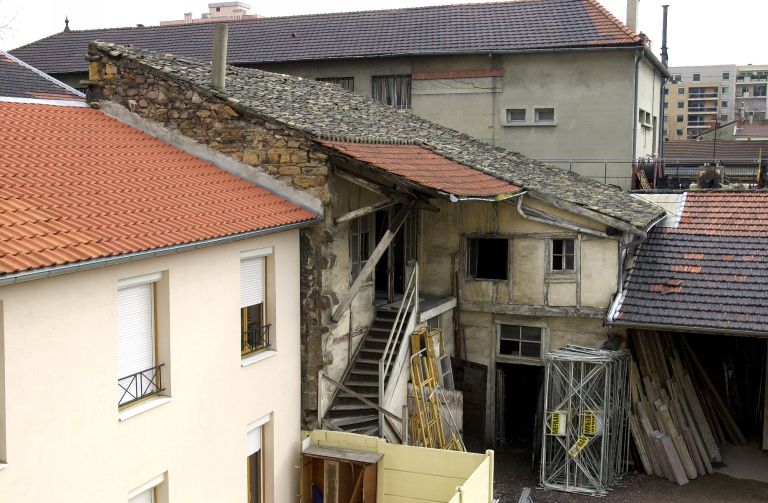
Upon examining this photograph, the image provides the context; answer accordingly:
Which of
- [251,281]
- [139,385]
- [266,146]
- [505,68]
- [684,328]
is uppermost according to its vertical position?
[505,68]

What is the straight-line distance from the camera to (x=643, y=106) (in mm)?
28109

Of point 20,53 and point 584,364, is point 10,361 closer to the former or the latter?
point 584,364

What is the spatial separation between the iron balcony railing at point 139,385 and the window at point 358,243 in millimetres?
5067

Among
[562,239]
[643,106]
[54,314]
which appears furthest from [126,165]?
[643,106]

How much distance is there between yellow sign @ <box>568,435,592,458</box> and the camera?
16391 millimetres

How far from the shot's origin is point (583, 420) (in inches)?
649

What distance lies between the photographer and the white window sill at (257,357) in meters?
12.2

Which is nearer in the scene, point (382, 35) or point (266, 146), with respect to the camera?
point (266, 146)

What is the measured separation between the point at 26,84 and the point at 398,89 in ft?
39.8

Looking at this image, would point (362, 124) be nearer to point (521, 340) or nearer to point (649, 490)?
point (521, 340)

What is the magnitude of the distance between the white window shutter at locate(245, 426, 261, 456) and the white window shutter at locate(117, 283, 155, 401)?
2495 millimetres

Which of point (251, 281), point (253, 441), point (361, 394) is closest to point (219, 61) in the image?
point (251, 281)

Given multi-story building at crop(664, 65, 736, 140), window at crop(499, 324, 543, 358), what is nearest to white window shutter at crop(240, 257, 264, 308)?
window at crop(499, 324, 543, 358)

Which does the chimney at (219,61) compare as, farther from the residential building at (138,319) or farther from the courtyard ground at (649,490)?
the courtyard ground at (649,490)
